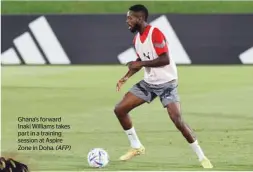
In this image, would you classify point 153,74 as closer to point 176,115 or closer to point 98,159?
point 176,115

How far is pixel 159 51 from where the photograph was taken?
1264 centimetres

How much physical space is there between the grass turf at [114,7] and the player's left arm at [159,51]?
774 inches

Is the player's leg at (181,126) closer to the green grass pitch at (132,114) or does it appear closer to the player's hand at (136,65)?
the green grass pitch at (132,114)

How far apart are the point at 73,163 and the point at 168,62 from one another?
2.01m

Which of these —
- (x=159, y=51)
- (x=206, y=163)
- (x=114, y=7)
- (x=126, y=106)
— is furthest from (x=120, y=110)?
→ (x=114, y=7)

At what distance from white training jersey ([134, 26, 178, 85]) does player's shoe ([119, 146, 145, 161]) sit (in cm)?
117

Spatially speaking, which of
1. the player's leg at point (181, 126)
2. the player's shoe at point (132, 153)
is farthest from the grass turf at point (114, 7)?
the player's leg at point (181, 126)

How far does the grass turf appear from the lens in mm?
32531

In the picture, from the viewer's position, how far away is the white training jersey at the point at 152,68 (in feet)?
42.1

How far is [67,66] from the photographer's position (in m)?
29.9

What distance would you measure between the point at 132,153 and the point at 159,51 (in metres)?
1.79

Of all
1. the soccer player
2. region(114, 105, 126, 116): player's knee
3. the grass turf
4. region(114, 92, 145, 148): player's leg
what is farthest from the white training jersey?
the grass turf

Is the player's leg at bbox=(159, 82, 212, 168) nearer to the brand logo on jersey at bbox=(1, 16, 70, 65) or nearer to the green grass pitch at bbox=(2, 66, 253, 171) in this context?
the green grass pitch at bbox=(2, 66, 253, 171)

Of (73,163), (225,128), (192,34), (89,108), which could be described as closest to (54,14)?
(192,34)
